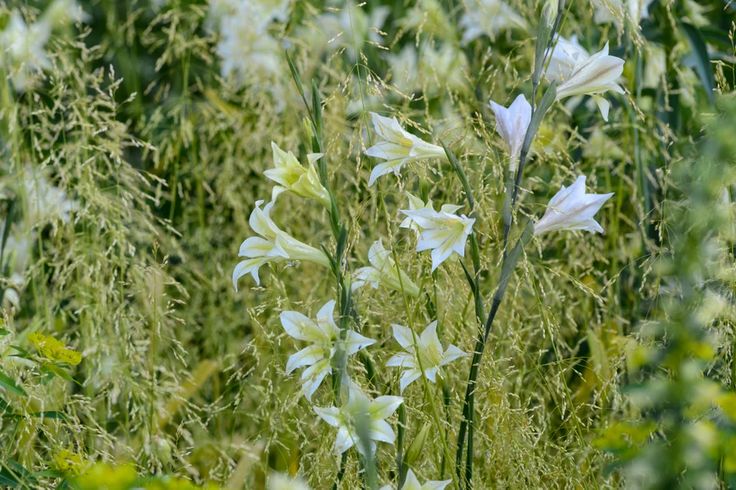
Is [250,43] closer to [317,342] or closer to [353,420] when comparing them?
[317,342]

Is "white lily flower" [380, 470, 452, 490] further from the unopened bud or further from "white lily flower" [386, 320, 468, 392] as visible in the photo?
the unopened bud

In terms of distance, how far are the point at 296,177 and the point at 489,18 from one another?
135 cm

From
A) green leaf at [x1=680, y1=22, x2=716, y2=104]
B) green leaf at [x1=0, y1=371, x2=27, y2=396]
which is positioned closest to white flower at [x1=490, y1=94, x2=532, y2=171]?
green leaf at [x1=0, y1=371, x2=27, y2=396]

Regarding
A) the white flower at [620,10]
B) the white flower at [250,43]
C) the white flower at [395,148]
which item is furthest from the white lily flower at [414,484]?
the white flower at [250,43]

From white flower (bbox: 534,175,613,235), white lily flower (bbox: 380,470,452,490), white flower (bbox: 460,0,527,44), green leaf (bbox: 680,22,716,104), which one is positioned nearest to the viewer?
white lily flower (bbox: 380,470,452,490)

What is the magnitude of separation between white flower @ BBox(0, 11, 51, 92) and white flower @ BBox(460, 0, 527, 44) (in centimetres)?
93

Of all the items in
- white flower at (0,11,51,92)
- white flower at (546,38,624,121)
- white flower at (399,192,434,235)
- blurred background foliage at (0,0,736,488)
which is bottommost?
blurred background foliage at (0,0,736,488)

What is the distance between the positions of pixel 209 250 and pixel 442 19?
2.54ft

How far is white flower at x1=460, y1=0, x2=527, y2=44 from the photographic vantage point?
2.45 metres

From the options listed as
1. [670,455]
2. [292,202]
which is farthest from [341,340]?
[292,202]

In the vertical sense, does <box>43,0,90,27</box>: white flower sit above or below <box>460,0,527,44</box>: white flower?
above

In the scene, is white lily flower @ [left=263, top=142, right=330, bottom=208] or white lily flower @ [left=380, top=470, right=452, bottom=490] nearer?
white lily flower @ [left=380, top=470, right=452, bottom=490]

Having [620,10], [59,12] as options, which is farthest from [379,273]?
[59,12]

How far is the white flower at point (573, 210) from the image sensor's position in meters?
1.22
